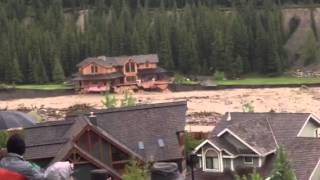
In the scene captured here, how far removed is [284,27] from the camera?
359 feet

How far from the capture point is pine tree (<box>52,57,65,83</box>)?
90812 mm

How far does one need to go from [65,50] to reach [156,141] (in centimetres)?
7564

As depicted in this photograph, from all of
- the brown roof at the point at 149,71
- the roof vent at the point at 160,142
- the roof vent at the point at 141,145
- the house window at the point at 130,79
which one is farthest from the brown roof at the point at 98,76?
the roof vent at the point at 141,145

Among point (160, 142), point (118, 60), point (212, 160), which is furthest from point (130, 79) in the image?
point (212, 160)

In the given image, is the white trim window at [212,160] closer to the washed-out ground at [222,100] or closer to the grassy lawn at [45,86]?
the washed-out ground at [222,100]

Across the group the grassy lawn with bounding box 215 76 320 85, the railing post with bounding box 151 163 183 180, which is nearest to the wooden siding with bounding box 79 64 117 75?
the grassy lawn with bounding box 215 76 320 85

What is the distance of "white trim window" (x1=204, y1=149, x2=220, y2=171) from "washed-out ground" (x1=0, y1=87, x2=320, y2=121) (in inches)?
1379

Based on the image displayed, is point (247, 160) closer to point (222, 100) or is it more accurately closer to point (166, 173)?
point (166, 173)

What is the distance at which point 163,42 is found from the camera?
93.8m

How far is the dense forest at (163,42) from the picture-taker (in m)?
92.2

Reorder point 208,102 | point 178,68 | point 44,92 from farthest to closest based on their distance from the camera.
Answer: point 178,68, point 44,92, point 208,102

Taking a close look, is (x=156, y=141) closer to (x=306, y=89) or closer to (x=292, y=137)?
(x=292, y=137)

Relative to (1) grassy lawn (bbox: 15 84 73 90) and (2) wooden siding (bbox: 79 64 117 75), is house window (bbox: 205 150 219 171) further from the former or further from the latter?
(1) grassy lawn (bbox: 15 84 73 90)

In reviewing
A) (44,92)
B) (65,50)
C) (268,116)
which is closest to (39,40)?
(65,50)
